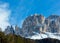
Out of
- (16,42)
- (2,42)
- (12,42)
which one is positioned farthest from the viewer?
(16,42)

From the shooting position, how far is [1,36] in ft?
447

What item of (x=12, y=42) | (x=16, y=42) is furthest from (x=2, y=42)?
(x=16, y=42)

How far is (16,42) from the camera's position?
166875mm

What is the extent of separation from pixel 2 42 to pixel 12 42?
19.3m

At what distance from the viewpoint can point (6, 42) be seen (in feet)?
454

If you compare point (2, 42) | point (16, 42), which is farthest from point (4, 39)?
point (16, 42)

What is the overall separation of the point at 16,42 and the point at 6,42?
28.8 meters

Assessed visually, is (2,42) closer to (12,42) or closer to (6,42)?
(6,42)

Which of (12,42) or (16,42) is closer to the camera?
(12,42)

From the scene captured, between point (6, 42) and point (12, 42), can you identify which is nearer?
point (6, 42)

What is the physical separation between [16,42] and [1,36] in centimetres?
3162

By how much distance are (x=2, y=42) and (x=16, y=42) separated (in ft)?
103

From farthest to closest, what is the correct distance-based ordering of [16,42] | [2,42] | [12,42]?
[16,42]
[12,42]
[2,42]

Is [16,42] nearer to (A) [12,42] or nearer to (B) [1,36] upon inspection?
(A) [12,42]
